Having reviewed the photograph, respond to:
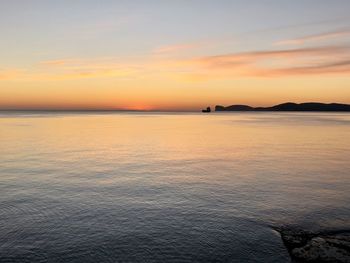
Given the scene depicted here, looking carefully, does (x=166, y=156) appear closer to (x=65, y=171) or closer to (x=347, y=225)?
(x=65, y=171)

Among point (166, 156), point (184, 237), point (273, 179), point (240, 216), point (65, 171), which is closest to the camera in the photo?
point (184, 237)

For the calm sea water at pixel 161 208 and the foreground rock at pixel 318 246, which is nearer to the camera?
the foreground rock at pixel 318 246

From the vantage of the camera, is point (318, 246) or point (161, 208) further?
point (161, 208)

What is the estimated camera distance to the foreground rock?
10.9 m

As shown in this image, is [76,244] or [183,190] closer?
[76,244]

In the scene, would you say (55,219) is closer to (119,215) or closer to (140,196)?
(119,215)

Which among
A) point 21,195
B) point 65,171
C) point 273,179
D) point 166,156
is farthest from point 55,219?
point 166,156

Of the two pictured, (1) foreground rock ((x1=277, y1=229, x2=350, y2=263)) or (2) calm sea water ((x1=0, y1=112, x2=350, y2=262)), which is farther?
(2) calm sea water ((x1=0, y1=112, x2=350, y2=262))

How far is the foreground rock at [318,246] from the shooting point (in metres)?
10.9

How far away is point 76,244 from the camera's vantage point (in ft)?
39.4

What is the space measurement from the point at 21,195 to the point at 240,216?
11.8 meters

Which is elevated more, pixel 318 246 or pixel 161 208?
pixel 318 246

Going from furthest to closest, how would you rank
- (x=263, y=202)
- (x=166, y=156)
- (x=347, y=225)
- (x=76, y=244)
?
(x=166, y=156) → (x=263, y=202) → (x=347, y=225) → (x=76, y=244)

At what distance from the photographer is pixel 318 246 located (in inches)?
454
